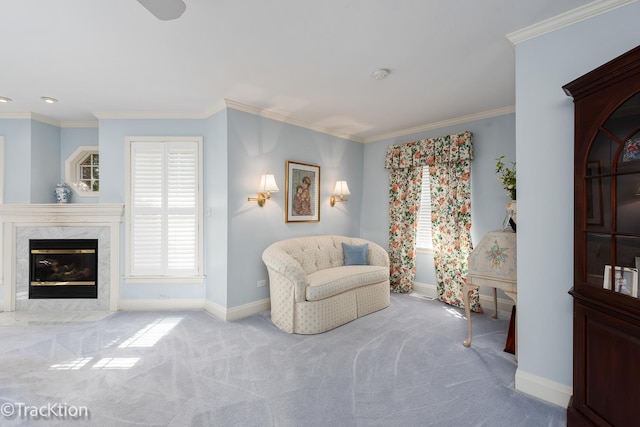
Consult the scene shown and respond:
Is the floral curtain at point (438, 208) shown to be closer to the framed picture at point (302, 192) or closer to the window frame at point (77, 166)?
the framed picture at point (302, 192)

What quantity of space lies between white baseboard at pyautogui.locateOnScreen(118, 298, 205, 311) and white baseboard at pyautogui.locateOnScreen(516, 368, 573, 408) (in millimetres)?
3654

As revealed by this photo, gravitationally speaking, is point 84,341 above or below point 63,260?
below

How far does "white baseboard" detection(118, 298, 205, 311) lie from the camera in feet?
13.0

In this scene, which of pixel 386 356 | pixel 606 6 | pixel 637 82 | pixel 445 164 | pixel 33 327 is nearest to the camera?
pixel 637 82

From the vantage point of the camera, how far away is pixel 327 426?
73.1 inches

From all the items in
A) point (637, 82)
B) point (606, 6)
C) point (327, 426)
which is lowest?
point (327, 426)

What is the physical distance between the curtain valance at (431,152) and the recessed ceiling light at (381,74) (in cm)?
179

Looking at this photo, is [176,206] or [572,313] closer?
[572,313]

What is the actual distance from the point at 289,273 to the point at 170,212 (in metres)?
1.94

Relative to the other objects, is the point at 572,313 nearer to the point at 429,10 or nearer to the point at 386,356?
the point at 386,356

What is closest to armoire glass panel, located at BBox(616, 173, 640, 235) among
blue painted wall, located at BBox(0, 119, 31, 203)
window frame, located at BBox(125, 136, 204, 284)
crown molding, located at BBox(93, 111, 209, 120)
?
window frame, located at BBox(125, 136, 204, 284)

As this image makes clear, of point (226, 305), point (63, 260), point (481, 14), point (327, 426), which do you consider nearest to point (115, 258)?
point (63, 260)

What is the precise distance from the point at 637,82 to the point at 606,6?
0.71 meters

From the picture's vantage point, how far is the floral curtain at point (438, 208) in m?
4.04
